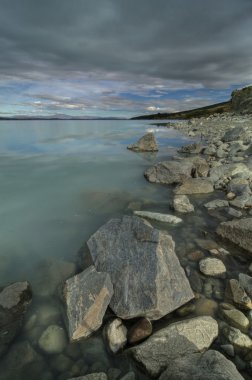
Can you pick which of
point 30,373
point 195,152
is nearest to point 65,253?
point 30,373

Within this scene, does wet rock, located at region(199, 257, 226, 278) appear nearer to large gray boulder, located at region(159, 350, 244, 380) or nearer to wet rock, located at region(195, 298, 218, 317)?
wet rock, located at region(195, 298, 218, 317)

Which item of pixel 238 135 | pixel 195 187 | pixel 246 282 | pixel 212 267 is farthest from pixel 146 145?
pixel 246 282

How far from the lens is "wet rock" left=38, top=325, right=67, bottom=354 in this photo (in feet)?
12.7

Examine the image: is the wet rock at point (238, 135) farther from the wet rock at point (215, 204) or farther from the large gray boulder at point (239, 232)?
the large gray boulder at point (239, 232)

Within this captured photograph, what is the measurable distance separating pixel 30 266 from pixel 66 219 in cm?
260

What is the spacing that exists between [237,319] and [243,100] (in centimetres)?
10786

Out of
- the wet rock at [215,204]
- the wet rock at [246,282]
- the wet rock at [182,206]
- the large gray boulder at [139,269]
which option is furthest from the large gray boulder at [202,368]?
the wet rock at [215,204]

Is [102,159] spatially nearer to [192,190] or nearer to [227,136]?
[192,190]

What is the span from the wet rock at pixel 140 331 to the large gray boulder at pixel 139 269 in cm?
14

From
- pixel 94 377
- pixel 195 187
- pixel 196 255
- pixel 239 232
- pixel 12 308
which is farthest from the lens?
pixel 195 187

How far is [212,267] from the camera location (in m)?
5.53

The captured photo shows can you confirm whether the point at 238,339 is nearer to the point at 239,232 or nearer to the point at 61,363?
the point at 61,363

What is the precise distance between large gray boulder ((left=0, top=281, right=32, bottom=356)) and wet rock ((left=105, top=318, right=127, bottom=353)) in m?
1.59

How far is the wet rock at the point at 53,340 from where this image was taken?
387cm
